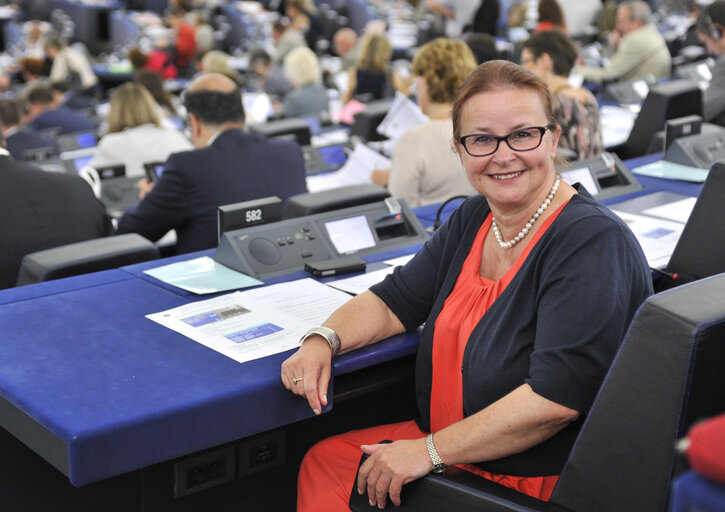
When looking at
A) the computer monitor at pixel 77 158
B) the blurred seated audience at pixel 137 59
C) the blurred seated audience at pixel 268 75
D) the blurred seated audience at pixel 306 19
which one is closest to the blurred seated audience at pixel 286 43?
the blurred seated audience at pixel 268 75

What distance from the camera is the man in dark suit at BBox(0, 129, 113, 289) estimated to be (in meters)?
2.96

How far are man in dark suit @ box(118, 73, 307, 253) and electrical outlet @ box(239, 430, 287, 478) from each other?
1.09 m

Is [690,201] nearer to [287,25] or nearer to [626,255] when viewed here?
[626,255]

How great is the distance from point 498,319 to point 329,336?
1.07 ft

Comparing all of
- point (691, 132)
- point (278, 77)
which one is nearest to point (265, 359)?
point (691, 132)

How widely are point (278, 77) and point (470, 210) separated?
7.24m

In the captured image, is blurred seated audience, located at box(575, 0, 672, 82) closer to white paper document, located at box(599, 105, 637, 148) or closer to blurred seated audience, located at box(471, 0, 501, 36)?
white paper document, located at box(599, 105, 637, 148)

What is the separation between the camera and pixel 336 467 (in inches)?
75.1

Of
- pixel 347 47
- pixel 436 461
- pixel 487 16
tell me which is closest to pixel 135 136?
pixel 436 461

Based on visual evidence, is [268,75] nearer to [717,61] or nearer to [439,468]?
[717,61]

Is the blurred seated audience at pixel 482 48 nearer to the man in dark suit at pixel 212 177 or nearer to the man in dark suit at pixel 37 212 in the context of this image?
the man in dark suit at pixel 212 177

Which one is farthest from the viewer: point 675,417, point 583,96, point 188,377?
point 583,96

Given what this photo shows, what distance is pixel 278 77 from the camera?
8.95 m

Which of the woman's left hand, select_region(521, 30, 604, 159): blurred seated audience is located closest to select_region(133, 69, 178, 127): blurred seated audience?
select_region(521, 30, 604, 159): blurred seated audience
